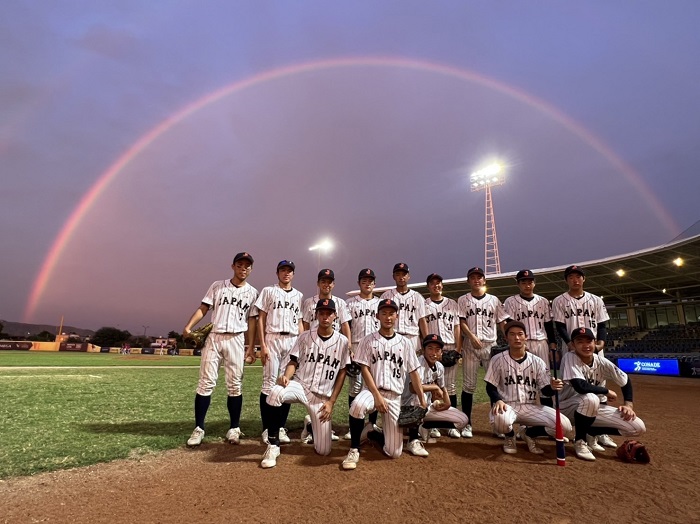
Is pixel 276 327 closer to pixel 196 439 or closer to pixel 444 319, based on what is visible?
pixel 196 439

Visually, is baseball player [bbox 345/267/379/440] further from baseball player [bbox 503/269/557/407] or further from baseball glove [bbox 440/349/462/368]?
baseball player [bbox 503/269/557/407]

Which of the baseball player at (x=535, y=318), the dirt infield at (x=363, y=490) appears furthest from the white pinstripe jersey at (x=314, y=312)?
the baseball player at (x=535, y=318)

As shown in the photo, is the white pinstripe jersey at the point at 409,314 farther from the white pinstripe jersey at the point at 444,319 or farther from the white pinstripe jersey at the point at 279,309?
the white pinstripe jersey at the point at 279,309

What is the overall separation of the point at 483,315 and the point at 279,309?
290 centimetres

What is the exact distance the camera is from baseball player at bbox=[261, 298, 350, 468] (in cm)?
388

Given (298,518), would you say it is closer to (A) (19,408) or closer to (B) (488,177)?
(A) (19,408)

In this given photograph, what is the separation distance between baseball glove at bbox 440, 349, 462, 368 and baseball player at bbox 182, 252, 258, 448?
2504mm

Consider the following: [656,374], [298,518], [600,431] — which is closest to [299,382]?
[298,518]

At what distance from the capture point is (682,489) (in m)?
3.03

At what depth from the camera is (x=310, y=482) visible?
3121 millimetres

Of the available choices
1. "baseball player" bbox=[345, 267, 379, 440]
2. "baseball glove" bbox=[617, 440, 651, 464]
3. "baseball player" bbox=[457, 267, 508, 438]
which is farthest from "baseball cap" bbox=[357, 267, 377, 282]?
"baseball glove" bbox=[617, 440, 651, 464]

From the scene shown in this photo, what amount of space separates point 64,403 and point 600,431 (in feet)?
27.4

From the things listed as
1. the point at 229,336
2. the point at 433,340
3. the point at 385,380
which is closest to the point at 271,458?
the point at 385,380

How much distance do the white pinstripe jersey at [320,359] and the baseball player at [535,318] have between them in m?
2.56
